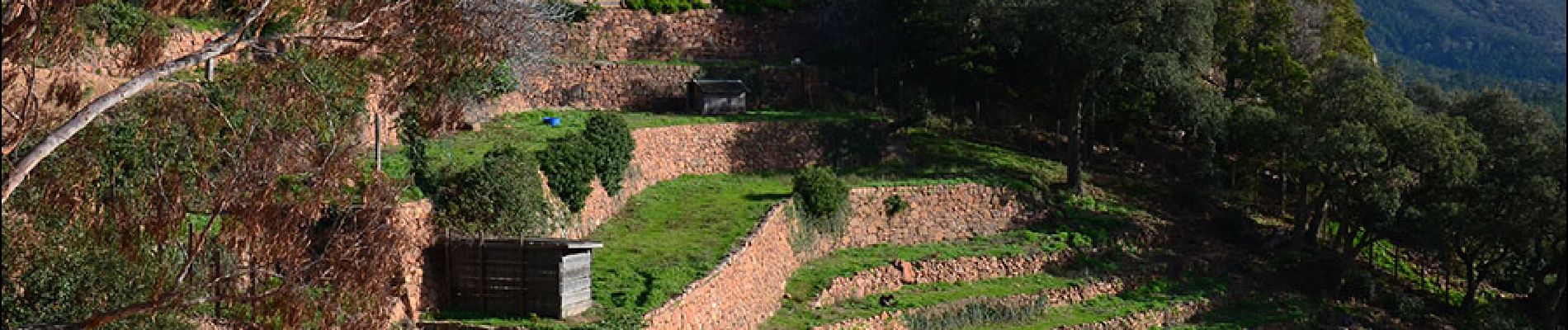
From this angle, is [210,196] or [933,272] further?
[933,272]

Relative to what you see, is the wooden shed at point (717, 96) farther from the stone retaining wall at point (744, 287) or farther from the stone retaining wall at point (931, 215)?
the stone retaining wall at point (744, 287)

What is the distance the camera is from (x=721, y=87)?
3550 centimetres

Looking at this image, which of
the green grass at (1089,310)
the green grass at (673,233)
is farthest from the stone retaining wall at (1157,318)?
the green grass at (673,233)

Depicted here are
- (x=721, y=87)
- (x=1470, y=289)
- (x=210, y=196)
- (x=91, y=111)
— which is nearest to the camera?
(x=91, y=111)

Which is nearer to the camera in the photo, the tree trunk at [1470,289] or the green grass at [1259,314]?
the green grass at [1259,314]

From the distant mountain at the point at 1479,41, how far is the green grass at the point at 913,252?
3493cm

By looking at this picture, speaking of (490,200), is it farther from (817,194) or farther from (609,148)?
(817,194)

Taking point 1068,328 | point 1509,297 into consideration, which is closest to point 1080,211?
point 1068,328

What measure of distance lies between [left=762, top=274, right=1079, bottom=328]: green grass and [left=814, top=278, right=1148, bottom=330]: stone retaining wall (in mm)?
148

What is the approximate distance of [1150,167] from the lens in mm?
40031

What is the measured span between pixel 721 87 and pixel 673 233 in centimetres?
957

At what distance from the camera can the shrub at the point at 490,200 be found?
832 inches

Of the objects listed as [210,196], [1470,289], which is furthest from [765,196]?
[1470,289]

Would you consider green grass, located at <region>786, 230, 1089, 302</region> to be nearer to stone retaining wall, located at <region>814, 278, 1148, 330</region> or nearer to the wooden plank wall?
stone retaining wall, located at <region>814, 278, 1148, 330</region>
